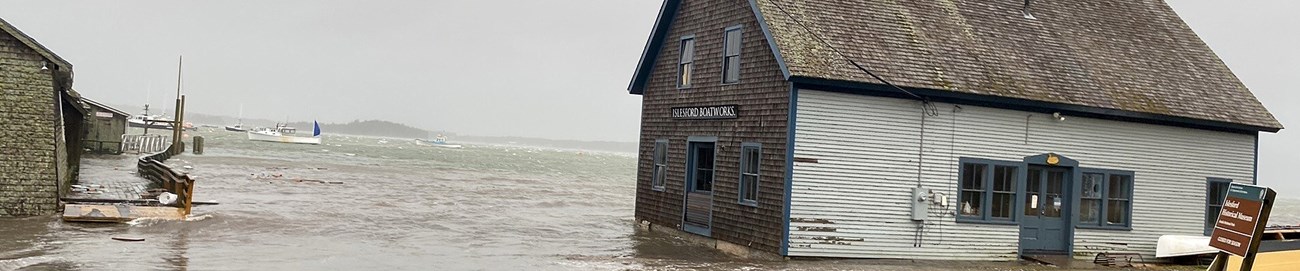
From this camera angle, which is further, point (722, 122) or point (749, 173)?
point (722, 122)

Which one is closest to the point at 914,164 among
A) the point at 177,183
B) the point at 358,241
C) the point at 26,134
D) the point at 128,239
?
the point at 358,241

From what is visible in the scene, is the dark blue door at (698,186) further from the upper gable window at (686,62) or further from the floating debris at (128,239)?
the floating debris at (128,239)

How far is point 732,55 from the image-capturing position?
19.7 metres

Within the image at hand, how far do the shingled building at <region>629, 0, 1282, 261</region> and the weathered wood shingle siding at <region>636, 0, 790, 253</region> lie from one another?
0.16ft

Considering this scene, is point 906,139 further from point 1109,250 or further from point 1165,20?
point 1165,20

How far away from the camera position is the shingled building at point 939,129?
17656mm

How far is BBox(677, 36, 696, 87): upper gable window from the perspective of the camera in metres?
21.6

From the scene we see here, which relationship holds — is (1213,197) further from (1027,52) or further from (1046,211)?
(1027,52)

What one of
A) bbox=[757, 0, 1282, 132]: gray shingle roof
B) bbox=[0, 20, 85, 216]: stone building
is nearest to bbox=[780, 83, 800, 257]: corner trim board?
bbox=[757, 0, 1282, 132]: gray shingle roof

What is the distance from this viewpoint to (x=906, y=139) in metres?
18.0

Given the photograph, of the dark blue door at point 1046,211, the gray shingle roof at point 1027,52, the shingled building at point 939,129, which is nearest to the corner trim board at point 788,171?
the shingled building at point 939,129

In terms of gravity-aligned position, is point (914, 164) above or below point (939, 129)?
below

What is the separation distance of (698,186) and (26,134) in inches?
502

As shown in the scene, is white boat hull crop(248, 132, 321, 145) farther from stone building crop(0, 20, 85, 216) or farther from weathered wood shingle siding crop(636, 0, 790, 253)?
weathered wood shingle siding crop(636, 0, 790, 253)
